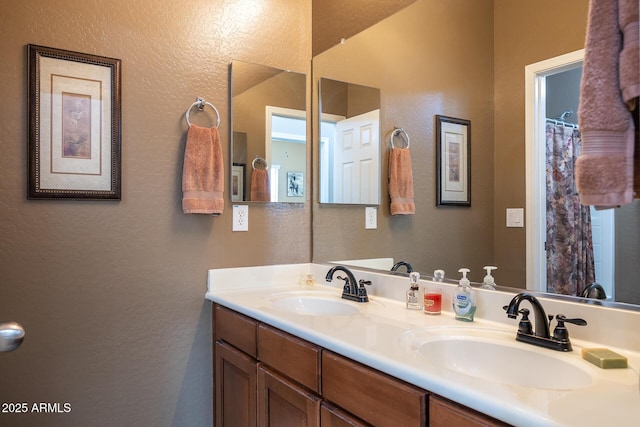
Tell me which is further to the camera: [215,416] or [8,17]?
[215,416]

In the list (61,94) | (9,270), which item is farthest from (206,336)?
(61,94)

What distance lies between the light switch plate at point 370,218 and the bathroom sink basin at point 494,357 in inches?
30.3

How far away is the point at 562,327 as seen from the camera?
111 centimetres

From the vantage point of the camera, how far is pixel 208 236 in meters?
1.99

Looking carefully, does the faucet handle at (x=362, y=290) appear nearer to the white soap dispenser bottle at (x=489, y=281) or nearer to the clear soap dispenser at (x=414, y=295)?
the clear soap dispenser at (x=414, y=295)

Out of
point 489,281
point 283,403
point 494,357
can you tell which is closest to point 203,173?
point 283,403

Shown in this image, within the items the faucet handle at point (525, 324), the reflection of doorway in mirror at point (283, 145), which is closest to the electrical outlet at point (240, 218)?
the reflection of doorway in mirror at point (283, 145)

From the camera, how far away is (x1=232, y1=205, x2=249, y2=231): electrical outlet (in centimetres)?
206

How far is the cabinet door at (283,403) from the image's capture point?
1.29 metres

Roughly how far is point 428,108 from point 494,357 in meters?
0.97

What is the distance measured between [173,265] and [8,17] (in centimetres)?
112

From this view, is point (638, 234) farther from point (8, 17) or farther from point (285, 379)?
point (8, 17)

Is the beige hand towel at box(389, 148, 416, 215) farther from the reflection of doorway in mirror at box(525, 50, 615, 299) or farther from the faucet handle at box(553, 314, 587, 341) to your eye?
the faucet handle at box(553, 314, 587, 341)

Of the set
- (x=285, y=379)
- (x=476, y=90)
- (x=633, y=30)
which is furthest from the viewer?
(x=476, y=90)
